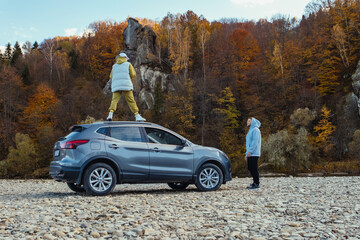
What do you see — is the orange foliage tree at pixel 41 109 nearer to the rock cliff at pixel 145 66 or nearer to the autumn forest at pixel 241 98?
the autumn forest at pixel 241 98

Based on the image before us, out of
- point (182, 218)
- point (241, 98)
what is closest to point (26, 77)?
point (241, 98)

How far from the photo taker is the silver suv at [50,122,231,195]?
852cm

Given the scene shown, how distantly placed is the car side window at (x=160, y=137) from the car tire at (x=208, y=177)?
1.08 metres

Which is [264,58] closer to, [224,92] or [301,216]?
[224,92]

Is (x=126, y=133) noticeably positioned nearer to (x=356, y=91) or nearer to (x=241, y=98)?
(x=356, y=91)

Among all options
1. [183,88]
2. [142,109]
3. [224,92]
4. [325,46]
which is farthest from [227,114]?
[325,46]

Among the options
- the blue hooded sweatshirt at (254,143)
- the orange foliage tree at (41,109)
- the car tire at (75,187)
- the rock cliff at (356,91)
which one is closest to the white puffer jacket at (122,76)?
the car tire at (75,187)

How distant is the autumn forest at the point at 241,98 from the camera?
4006 cm

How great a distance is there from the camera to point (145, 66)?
62156mm

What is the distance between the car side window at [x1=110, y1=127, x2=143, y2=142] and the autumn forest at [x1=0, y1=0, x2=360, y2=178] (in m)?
26.4

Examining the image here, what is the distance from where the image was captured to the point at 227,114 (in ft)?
165

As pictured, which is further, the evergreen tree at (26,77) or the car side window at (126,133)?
the evergreen tree at (26,77)

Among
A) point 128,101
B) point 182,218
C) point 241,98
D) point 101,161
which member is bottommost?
point 182,218

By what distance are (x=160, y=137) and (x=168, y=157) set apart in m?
0.63
